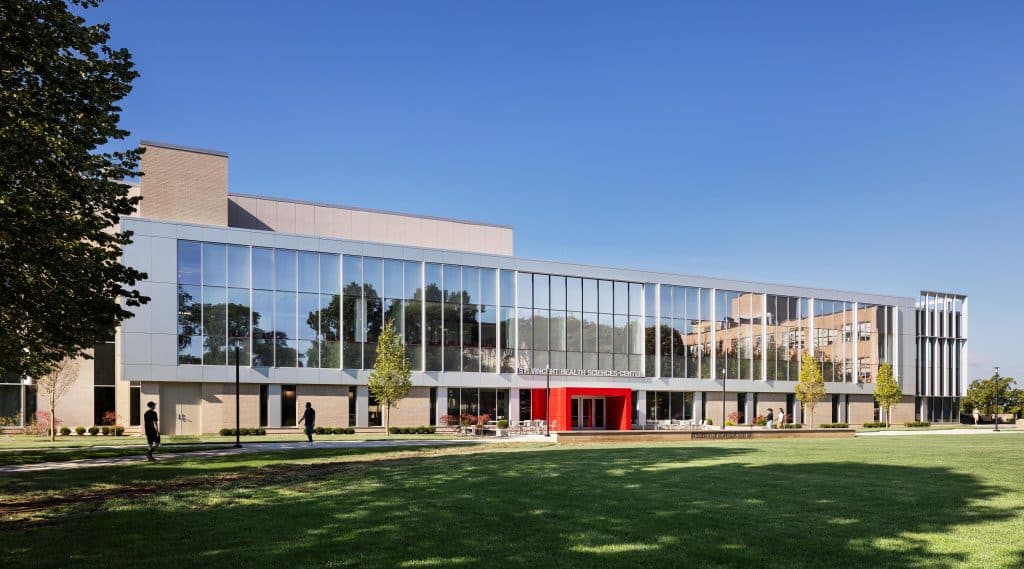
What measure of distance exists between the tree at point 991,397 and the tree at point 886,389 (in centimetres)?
2946

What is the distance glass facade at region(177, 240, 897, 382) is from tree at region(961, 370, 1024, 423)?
29.2 metres

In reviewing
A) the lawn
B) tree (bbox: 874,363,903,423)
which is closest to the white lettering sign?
tree (bbox: 874,363,903,423)

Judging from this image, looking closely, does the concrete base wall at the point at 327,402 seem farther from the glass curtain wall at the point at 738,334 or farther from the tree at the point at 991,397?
the tree at the point at 991,397

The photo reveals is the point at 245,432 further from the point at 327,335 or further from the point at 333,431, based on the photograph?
the point at 327,335

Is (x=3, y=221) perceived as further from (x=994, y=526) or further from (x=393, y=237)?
(x=393, y=237)

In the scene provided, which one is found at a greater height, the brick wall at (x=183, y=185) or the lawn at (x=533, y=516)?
the brick wall at (x=183, y=185)

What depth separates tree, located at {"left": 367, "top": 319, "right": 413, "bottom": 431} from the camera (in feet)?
147

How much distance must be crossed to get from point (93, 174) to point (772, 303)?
5865cm

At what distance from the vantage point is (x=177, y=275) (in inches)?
1713

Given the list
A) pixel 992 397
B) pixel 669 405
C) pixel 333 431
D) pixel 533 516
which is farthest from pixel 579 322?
pixel 992 397

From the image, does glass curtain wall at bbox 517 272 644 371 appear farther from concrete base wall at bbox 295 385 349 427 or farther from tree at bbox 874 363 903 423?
tree at bbox 874 363 903 423

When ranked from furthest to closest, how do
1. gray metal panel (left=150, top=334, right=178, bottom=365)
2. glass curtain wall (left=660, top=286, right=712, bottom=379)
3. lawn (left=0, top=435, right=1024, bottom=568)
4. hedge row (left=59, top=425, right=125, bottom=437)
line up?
glass curtain wall (left=660, top=286, right=712, bottom=379)
hedge row (left=59, top=425, right=125, bottom=437)
gray metal panel (left=150, top=334, right=178, bottom=365)
lawn (left=0, top=435, right=1024, bottom=568)

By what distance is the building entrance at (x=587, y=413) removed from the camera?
179 ft

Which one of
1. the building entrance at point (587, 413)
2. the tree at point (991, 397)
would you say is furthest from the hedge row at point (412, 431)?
the tree at point (991, 397)
